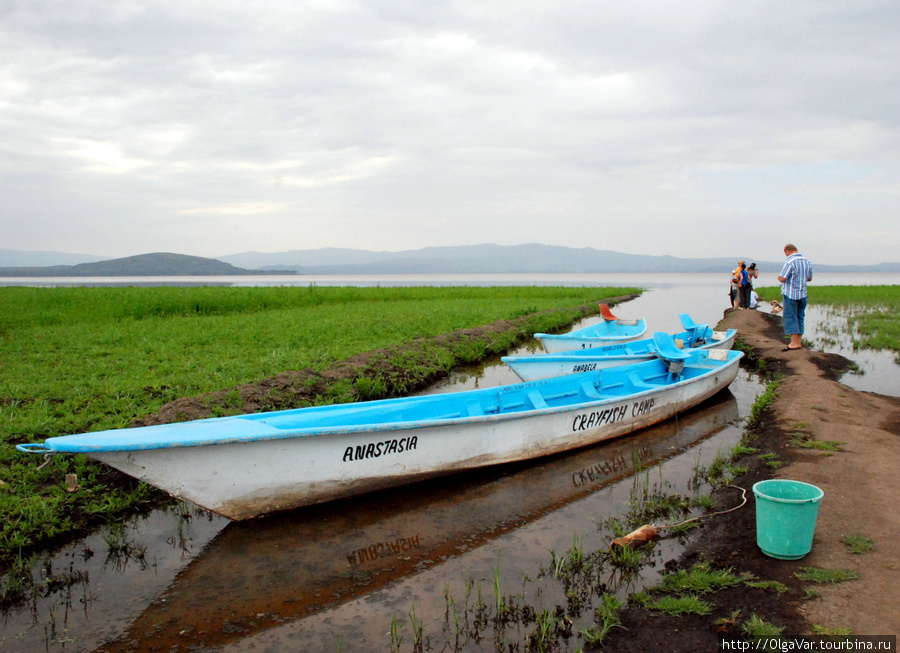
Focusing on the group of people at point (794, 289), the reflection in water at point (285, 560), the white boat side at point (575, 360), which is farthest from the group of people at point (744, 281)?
the reflection in water at point (285, 560)

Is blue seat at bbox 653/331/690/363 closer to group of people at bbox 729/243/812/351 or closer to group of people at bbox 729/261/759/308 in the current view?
group of people at bbox 729/243/812/351

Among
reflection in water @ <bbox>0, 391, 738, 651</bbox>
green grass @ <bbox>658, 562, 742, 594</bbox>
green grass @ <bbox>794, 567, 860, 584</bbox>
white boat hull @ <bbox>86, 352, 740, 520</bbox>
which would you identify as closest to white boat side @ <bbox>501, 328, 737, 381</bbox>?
white boat hull @ <bbox>86, 352, 740, 520</bbox>

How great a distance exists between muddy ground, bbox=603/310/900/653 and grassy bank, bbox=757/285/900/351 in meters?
8.53

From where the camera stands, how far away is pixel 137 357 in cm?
1046

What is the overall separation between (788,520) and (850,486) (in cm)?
170

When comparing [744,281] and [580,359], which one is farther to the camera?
[744,281]

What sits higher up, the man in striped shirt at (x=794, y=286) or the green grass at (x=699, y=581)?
the man in striped shirt at (x=794, y=286)

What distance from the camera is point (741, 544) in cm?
428

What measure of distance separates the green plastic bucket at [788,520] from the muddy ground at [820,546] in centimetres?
10

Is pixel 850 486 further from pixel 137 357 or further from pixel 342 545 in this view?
pixel 137 357

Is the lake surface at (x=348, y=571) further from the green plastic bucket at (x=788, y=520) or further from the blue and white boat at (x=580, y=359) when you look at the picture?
the blue and white boat at (x=580, y=359)

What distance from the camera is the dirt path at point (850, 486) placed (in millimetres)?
3311

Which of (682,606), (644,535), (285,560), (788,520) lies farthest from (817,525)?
(285,560)

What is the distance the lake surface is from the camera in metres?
3.67
